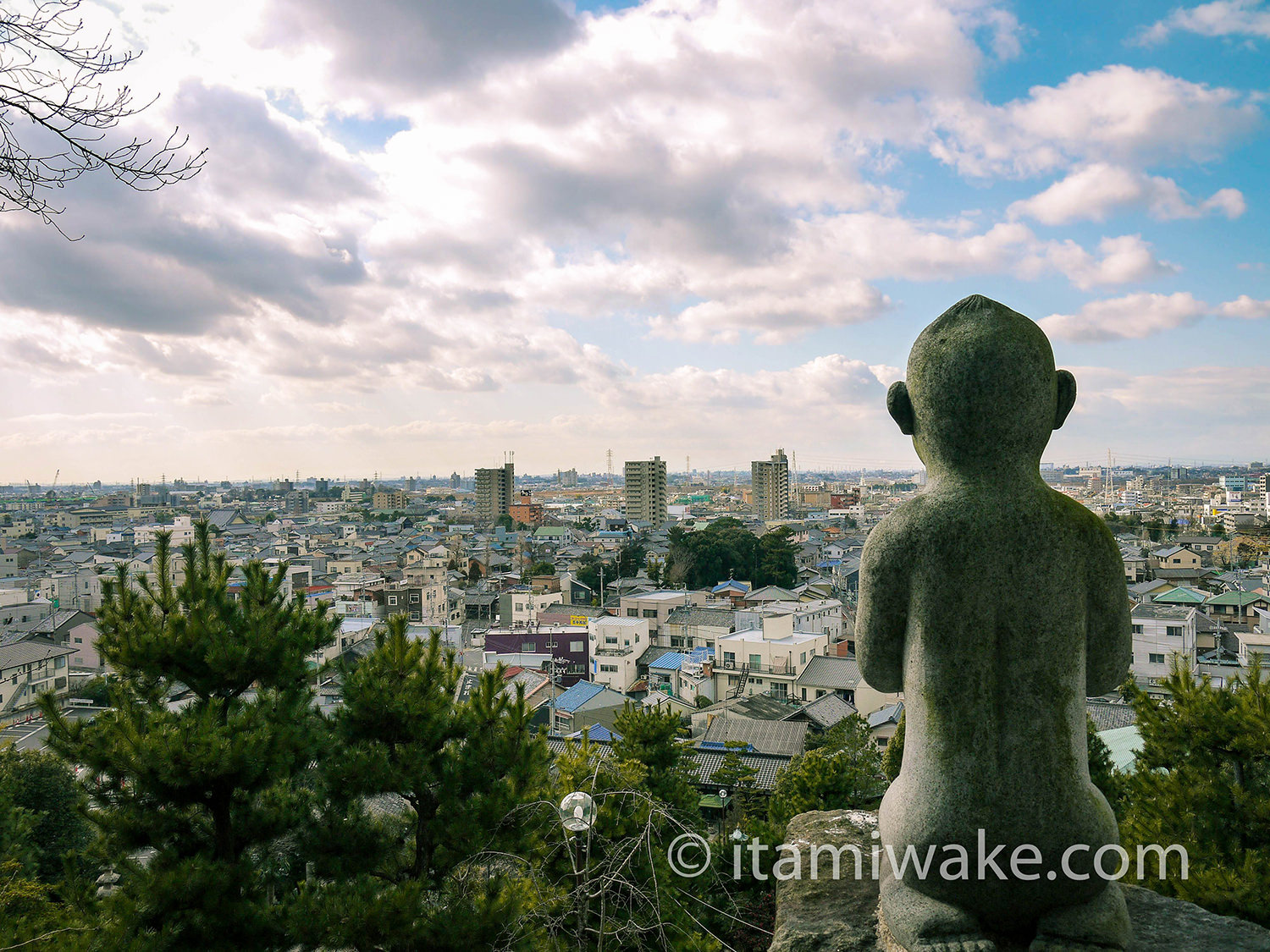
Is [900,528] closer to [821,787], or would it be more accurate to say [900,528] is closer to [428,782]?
[428,782]

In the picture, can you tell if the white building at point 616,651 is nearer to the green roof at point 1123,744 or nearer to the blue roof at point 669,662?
the blue roof at point 669,662

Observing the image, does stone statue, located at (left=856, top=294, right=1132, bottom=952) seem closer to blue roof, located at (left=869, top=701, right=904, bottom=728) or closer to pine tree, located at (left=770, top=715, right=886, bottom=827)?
pine tree, located at (left=770, top=715, right=886, bottom=827)

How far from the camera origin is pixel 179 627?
454 cm

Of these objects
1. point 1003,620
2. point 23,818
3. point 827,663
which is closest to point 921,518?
point 1003,620

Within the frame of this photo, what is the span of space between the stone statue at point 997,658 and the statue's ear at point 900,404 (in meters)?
0.15

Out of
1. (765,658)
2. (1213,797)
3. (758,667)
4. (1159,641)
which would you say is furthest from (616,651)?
(1213,797)

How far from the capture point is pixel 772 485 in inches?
3543

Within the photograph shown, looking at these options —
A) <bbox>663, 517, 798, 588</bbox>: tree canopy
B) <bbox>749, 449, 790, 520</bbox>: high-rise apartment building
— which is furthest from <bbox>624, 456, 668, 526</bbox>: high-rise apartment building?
<bbox>663, 517, 798, 588</bbox>: tree canopy

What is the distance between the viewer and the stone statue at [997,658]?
2.38 meters

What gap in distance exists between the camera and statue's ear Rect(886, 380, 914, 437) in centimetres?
275

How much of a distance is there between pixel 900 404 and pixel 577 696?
55.3 ft

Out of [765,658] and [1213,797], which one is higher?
[1213,797]

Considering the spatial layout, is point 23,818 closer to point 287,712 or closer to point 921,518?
point 287,712

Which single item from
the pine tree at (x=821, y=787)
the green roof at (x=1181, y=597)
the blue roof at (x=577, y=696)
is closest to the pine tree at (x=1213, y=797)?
the pine tree at (x=821, y=787)
